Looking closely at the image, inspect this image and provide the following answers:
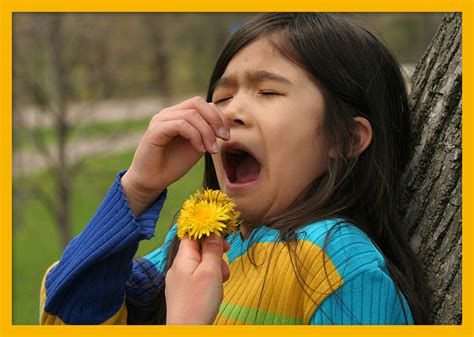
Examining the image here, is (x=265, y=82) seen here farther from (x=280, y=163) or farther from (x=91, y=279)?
(x=91, y=279)

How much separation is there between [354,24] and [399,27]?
5028 millimetres

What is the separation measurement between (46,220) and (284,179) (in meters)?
7.03

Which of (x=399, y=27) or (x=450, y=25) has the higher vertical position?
(x=399, y=27)

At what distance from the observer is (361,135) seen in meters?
2.30

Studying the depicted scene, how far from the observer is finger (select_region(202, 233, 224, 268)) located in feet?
6.28

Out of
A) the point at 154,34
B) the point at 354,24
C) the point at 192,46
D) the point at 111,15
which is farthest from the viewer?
the point at 192,46

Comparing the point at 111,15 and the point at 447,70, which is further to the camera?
the point at 111,15

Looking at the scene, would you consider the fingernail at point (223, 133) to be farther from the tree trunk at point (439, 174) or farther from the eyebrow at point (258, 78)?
the tree trunk at point (439, 174)

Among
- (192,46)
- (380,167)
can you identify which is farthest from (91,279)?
(192,46)

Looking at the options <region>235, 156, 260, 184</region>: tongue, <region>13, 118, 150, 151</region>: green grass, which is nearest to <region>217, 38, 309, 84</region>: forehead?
<region>235, 156, 260, 184</region>: tongue

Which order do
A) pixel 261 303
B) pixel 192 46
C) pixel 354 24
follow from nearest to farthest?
pixel 261 303 < pixel 354 24 < pixel 192 46

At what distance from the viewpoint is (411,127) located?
7.79ft

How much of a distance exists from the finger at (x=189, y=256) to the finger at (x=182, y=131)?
268 millimetres

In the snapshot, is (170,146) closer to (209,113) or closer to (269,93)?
(209,113)
